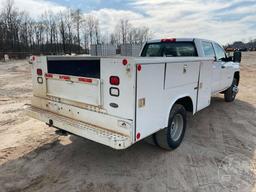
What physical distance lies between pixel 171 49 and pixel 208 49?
0.94 meters

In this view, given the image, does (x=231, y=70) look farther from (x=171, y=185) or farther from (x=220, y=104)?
(x=171, y=185)

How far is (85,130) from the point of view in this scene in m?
3.01

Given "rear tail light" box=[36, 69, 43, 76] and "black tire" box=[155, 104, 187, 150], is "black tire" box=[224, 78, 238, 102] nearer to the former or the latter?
"black tire" box=[155, 104, 187, 150]

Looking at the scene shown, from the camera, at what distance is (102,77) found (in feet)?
9.35

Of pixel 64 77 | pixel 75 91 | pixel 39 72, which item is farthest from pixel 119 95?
pixel 39 72

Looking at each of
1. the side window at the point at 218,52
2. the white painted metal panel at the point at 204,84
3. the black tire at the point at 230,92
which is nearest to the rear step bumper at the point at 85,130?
the white painted metal panel at the point at 204,84

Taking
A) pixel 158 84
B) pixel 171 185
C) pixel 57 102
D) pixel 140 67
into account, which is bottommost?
pixel 171 185

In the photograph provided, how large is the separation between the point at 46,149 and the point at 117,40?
64509 mm

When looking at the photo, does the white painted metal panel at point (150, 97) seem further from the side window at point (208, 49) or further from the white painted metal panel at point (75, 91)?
the side window at point (208, 49)

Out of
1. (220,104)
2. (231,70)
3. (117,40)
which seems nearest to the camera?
(231,70)

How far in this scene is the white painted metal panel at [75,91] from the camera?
300 centimetres

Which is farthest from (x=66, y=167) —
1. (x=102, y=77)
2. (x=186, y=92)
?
(x=186, y=92)

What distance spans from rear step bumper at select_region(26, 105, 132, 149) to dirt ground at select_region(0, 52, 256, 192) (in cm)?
64

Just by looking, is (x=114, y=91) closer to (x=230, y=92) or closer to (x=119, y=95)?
(x=119, y=95)
